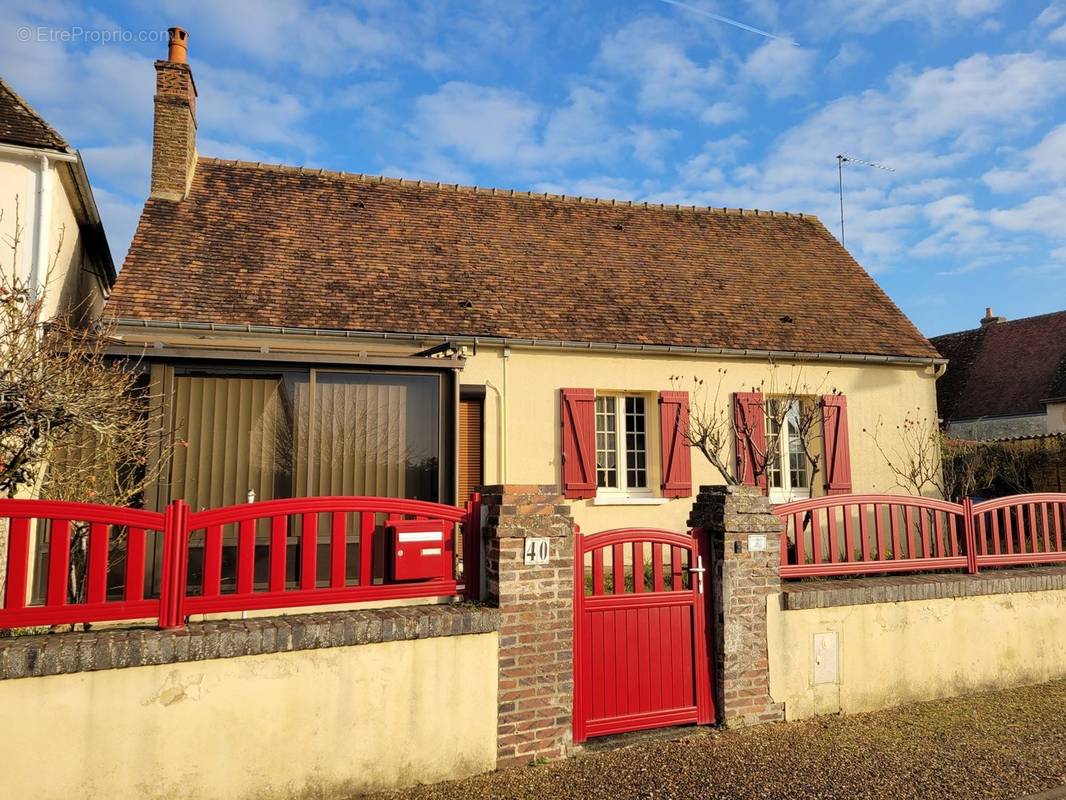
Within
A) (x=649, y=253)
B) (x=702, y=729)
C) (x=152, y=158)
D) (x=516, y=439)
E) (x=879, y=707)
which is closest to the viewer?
(x=702, y=729)

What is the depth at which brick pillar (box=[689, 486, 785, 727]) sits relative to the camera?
16.9 feet

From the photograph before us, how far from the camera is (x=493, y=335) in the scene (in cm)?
1027

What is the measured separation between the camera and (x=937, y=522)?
642 cm

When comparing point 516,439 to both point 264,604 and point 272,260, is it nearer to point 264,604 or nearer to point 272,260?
point 272,260

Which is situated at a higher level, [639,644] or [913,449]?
[913,449]

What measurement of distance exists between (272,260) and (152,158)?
2.80 metres

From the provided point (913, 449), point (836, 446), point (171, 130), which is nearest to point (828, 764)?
point (836, 446)

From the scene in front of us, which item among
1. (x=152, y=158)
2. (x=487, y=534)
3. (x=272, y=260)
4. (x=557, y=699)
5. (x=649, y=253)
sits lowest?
(x=557, y=699)

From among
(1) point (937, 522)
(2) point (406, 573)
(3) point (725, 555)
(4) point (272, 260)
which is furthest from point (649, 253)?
(2) point (406, 573)

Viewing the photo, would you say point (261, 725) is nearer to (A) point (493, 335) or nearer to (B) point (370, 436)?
(B) point (370, 436)

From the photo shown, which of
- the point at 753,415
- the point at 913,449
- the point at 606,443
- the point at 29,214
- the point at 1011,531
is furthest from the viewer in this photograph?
the point at 913,449

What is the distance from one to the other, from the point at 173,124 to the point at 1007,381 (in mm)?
22874

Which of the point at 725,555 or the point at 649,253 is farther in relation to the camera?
the point at 649,253

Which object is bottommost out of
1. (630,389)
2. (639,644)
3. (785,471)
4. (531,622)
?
(639,644)
